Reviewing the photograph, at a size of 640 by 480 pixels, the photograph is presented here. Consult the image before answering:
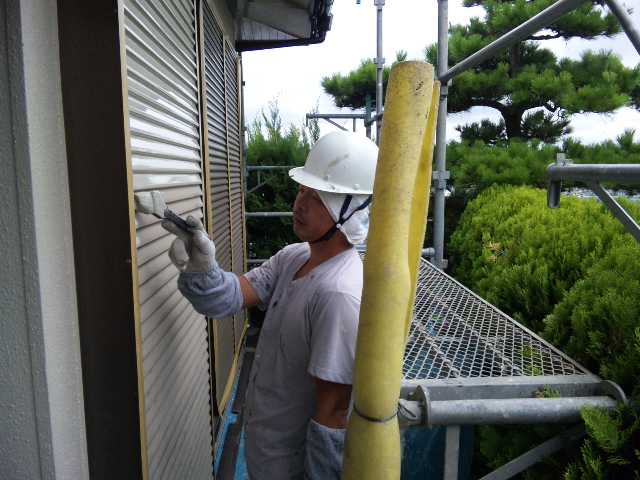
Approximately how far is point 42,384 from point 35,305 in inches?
7.1

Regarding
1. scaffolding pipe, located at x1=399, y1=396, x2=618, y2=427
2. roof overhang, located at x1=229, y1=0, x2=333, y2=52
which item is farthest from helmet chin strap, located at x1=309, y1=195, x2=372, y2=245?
roof overhang, located at x1=229, y1=0, x2=333, y2=52

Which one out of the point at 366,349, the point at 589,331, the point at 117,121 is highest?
the point at 117,121

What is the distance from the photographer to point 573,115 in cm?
679

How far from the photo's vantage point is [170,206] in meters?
1.78

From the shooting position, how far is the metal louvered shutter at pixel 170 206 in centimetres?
144

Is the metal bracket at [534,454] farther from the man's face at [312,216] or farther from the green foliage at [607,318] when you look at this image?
the man's face at [312,216]

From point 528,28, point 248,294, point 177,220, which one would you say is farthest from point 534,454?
point 528,28

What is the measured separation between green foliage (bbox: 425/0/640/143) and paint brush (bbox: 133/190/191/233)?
246 inches

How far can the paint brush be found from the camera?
4.47 feet

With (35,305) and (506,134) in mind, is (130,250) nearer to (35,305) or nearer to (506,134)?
(35,305)

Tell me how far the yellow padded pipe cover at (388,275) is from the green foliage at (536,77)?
6.69 meters

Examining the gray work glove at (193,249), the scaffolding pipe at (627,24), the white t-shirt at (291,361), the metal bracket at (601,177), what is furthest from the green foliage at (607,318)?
the gray work glove at (193,249)

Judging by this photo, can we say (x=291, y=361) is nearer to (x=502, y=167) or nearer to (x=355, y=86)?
(x=502, y=167)

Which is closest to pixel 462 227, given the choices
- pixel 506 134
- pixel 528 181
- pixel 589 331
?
pixel 528 181
